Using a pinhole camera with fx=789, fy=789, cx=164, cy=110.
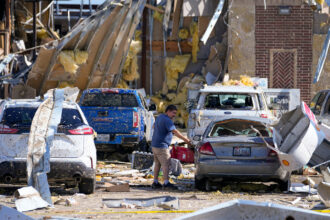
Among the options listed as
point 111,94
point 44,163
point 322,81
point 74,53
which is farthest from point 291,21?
point 44,163

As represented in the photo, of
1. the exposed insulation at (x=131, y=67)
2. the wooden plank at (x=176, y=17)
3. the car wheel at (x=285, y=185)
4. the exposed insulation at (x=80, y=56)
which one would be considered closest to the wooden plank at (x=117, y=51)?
the exposed insulation at (x=80, y=56)

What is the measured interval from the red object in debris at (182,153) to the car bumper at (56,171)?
673 centimetres

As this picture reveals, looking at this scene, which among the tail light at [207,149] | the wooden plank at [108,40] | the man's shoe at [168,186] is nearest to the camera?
the tail light at [207,149]

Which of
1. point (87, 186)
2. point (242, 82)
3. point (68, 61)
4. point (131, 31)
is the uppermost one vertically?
point (131, 31)

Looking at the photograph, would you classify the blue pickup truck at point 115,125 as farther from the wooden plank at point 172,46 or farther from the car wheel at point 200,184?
the wooden plank at point 172,46

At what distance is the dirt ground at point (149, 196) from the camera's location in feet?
35.1

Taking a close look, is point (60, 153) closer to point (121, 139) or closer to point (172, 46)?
point (121, 139)

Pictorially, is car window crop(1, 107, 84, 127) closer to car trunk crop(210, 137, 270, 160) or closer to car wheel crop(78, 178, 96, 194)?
car wheel crop(78, 178, 96, 194)

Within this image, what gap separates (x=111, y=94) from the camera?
68.0ft

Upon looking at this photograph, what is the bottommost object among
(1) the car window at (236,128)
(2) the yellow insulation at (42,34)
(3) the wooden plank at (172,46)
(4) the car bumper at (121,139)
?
(4) the car bumper at (121,139)

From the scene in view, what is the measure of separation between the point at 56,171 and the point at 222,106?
23.6 ft

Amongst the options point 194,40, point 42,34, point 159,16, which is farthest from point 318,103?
point 42,34

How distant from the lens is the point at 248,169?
535 inches

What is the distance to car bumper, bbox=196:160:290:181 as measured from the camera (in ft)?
44.6
